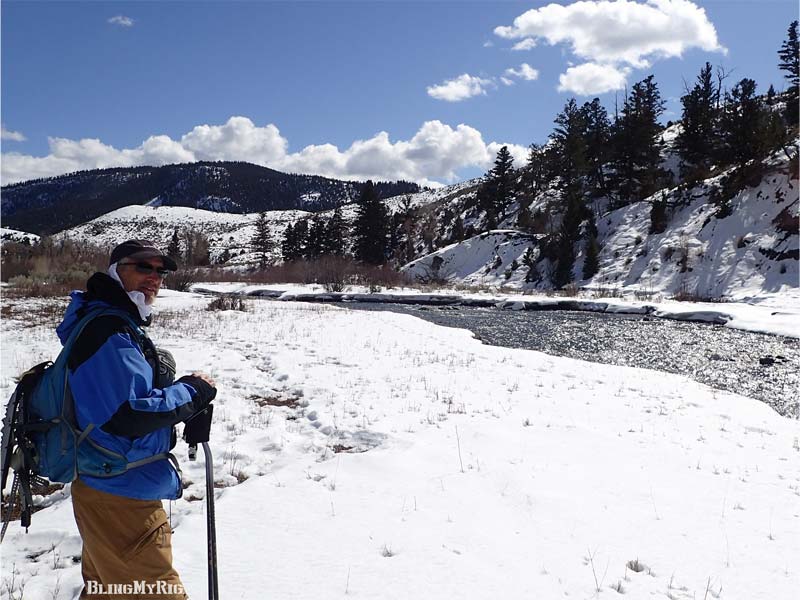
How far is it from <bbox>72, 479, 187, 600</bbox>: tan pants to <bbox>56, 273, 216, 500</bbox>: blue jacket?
0.23ft

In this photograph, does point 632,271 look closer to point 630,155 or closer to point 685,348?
point 630,155

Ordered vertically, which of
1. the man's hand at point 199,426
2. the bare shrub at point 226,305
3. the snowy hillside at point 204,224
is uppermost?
the snowy hillside at point 204,224

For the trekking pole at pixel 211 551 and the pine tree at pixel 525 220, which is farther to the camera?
the pine tree at pixel 525 220

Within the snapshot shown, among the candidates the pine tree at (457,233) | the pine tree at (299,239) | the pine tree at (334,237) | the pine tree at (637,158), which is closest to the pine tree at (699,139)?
the pine tree at (637,158)

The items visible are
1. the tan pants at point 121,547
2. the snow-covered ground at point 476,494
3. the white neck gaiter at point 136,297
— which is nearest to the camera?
the tan pants at point 121,547

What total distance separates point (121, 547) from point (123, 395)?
0.82 meters

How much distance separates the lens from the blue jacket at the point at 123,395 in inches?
91.4

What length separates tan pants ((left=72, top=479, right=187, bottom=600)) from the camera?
243cm

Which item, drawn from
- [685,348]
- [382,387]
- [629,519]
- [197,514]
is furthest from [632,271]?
[197,514]

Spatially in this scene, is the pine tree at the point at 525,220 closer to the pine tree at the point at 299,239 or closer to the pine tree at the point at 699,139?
the pine tree at the point at 699,139

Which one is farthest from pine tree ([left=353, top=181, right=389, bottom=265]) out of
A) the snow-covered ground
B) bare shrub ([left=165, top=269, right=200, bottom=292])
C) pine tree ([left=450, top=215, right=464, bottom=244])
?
the snow-covered ground

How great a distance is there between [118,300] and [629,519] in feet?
16.1

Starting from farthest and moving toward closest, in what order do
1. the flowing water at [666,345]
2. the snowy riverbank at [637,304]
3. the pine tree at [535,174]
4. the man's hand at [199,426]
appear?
the pine tree at [535,174]
the snowy riverbank at [637,304]
the flowing water at [666,345]
the man's hand at [199,426]

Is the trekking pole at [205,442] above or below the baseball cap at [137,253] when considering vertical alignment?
below
